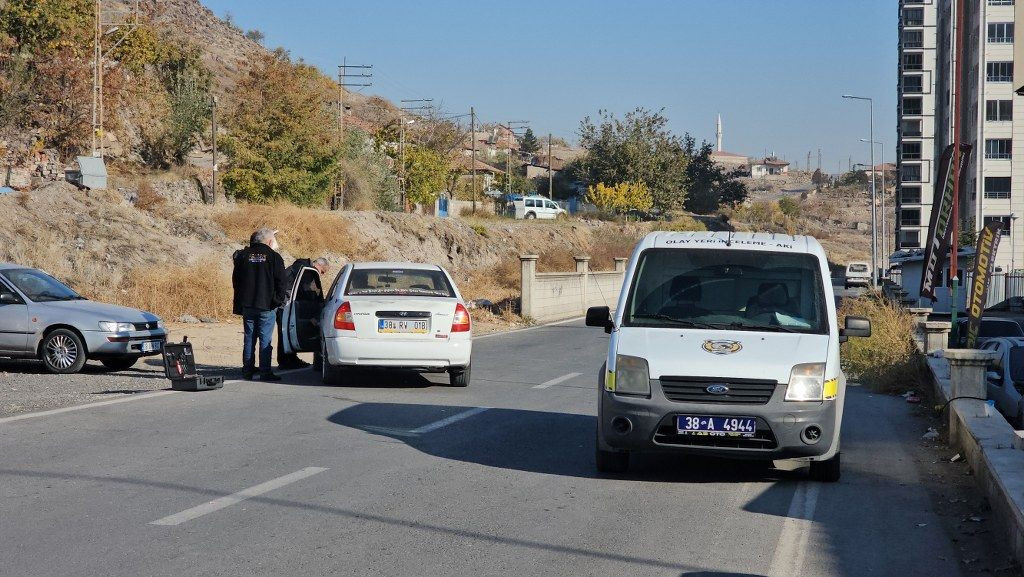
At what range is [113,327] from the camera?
50.1ft

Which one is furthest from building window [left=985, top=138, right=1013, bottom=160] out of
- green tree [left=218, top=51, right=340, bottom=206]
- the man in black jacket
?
the man in black jacket

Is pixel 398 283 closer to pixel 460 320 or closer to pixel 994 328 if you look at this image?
pixel 460 320

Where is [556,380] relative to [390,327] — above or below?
below

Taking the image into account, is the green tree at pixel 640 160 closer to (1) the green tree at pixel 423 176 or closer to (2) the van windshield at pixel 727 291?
(1) the green tree at pixel 423 176

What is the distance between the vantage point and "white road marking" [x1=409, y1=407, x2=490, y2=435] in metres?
10.8

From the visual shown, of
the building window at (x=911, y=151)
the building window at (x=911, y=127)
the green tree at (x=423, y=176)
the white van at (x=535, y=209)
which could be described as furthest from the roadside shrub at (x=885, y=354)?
the building window at (x=911, y=127)

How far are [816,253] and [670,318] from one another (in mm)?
1398

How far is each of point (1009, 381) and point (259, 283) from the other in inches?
438

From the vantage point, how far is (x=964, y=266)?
51750 millimetres

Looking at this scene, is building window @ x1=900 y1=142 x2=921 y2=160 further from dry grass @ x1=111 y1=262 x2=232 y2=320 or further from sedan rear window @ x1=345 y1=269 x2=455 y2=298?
sedan rear window @ x1=345 y1=269 x2=455 y2=298

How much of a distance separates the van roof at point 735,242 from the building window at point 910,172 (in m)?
103

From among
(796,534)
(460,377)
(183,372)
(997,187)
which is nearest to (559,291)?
(460,377)

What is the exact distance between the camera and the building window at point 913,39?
106 m

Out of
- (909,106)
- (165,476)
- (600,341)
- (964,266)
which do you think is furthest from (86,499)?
(909,106)
